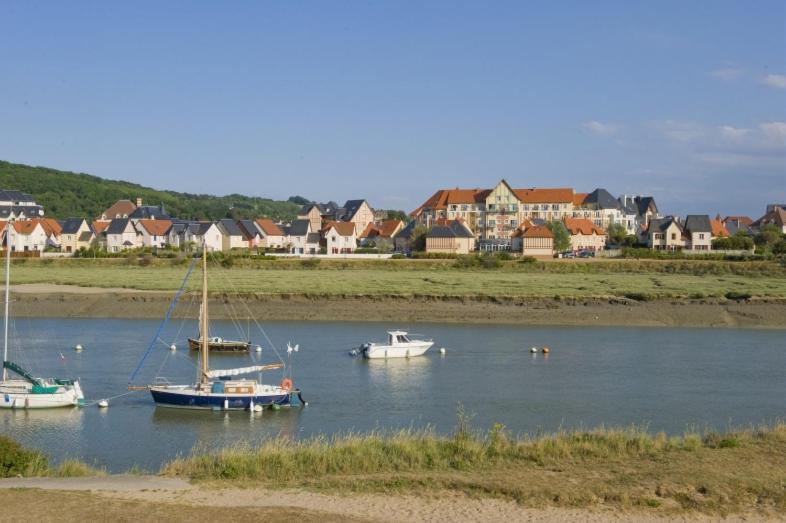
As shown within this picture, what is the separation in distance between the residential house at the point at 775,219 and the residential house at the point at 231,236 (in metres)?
71.4

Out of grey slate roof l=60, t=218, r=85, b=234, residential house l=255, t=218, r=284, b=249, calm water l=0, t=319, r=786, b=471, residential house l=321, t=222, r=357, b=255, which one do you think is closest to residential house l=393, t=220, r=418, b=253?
residential house l=321, t=222, r=357, b=255

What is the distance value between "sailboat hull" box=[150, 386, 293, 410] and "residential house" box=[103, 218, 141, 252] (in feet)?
262

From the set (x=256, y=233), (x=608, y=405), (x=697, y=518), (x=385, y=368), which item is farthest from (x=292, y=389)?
(x=256, y=233)

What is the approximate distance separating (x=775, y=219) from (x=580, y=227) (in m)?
39.0

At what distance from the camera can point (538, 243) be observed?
93688 millimetres

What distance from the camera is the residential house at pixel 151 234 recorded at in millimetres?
108312

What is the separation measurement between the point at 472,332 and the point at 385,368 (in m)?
12.2

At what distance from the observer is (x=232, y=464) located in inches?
701

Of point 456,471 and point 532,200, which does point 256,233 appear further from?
point 456,471

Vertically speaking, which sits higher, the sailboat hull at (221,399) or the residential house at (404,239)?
the residential house at (404,239)

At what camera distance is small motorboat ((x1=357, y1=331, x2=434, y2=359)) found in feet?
134

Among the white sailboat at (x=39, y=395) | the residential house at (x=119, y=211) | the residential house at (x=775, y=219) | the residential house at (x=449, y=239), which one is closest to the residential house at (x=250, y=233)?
the residential house at (x=449, y=239)

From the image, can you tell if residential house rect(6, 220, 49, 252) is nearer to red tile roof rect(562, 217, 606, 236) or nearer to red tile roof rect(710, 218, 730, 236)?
red tile roof rect(562, 217, 606, 236)

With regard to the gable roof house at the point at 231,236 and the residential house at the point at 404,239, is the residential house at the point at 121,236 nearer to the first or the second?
the gable roof house at the point at 231,236
